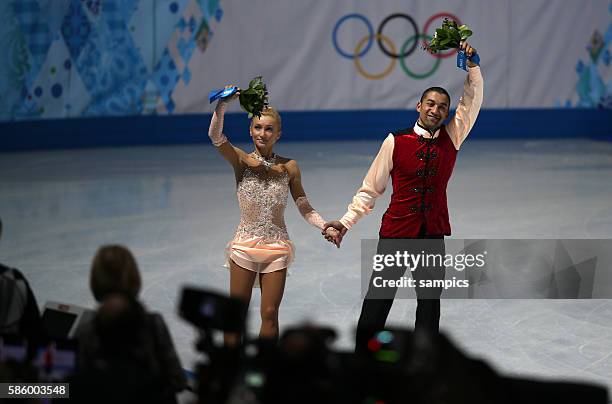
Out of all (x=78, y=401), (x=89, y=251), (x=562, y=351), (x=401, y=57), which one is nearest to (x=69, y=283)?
(x=89, y=251)

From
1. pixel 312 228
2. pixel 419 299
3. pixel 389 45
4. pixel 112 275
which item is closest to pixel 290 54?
pixel 389 45

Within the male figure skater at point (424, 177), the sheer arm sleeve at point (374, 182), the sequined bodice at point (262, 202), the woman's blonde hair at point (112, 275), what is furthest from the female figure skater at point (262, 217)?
the woman's blonde hair at point (112, 275)

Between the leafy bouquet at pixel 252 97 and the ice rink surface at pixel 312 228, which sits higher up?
the leafy bouquet at pixel 252 97

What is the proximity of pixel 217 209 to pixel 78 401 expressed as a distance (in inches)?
230

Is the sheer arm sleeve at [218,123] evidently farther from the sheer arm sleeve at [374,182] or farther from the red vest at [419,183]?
the red vest at [419,183]

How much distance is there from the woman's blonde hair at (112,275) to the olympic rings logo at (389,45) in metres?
10.3

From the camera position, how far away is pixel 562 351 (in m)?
5.00

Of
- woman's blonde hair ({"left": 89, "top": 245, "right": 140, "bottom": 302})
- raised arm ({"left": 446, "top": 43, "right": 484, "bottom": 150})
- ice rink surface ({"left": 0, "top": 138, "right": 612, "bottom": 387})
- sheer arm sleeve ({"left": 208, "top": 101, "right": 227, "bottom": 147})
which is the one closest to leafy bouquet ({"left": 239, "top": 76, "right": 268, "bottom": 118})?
sheer arm sleeve ({"left": 208, "top": 101, "right": 227, "bottom": 147})

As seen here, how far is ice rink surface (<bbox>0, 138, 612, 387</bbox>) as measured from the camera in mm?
5332

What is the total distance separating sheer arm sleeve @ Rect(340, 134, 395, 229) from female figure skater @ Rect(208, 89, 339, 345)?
0.18m

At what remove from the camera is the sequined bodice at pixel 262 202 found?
14.9ft

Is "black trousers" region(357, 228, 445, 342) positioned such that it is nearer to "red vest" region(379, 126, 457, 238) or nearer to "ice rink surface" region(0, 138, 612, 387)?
"red vest" region(379, 126, 457, 238)

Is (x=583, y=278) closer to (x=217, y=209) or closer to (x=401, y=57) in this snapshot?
(x=217, y=209)

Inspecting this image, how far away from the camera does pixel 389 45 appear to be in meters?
12.9
